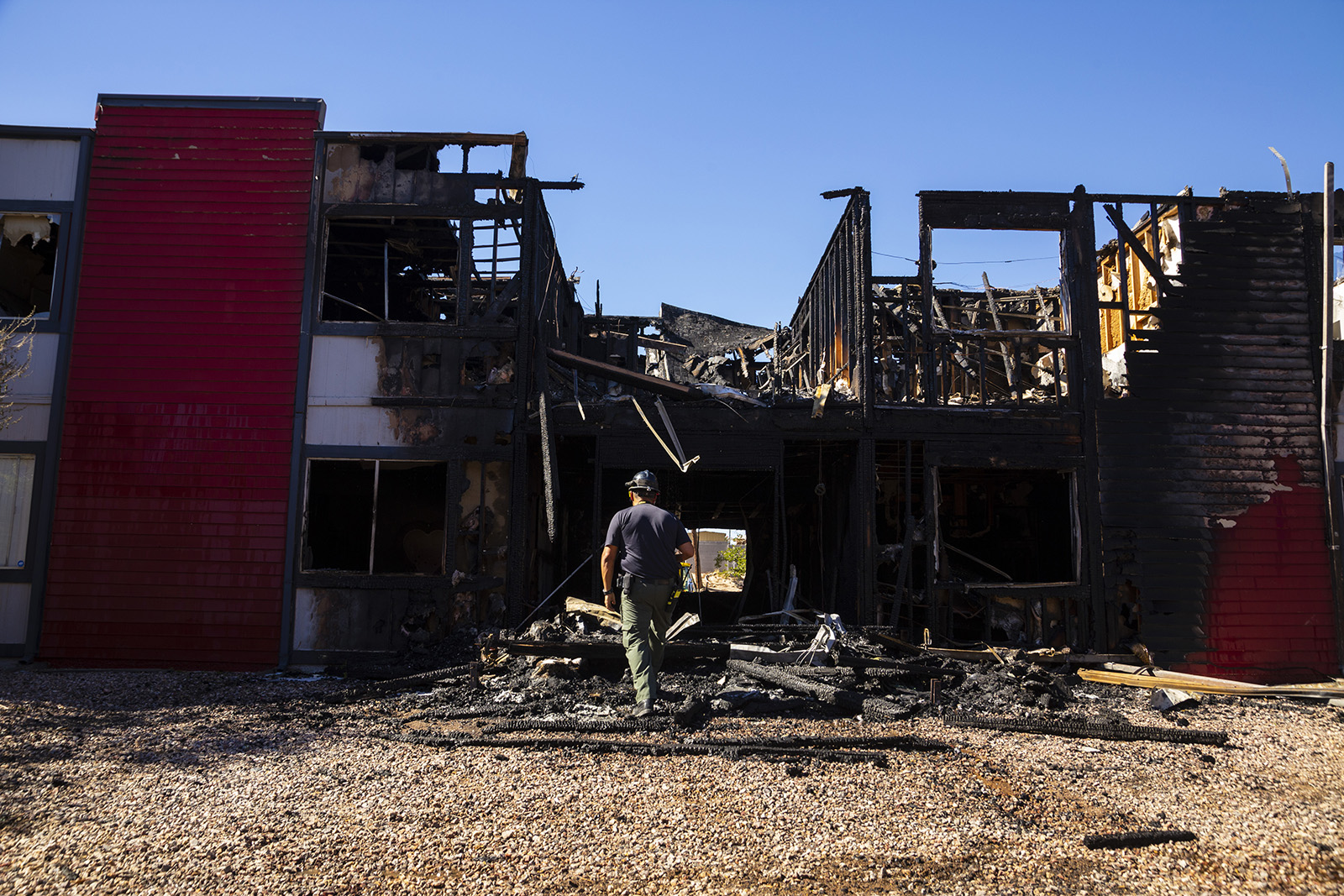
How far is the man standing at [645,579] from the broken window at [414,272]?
4.62m

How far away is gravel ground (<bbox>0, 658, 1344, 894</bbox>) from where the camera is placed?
3.59 meters

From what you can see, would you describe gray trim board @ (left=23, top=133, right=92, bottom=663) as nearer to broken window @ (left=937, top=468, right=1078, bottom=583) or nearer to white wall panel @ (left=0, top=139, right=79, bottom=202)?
white wall panel @ (left=0, top=139, right=79, bottom=202)

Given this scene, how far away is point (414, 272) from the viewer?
13055mm

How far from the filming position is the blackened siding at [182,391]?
9977 millimetres

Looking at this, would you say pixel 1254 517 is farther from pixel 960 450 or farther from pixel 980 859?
pixel 980 859

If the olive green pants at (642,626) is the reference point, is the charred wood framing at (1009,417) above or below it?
above


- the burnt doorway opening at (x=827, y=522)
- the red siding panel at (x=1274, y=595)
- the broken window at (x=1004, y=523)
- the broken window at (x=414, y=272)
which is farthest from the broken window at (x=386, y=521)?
the red siding panel at (x=1274, y=595)

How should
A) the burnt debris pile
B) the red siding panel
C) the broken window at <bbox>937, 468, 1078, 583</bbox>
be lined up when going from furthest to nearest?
the broken window at <bbox>937, 468, 1078, 583</bbox>, the red siding panel, the burnt debris pile

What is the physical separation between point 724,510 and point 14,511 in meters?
11.7

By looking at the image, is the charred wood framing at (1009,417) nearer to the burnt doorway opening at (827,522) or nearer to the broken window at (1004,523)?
the burnt doorway opening at (827,522)

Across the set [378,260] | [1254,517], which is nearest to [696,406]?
[378,260]

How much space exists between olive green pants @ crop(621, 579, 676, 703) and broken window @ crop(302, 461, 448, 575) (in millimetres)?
8913

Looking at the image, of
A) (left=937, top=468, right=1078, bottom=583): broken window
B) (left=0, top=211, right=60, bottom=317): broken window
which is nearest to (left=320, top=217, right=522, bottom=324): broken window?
(left=0, top=211, right=60, bottom=317): broken window

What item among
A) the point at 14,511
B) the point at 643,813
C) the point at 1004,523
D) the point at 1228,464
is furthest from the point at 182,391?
the point at 1228,464
